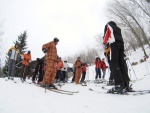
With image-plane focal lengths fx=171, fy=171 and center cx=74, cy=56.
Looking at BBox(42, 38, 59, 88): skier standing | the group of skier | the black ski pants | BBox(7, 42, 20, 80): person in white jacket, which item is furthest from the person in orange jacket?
the black ski pants

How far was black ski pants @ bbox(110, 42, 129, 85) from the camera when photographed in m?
5.22

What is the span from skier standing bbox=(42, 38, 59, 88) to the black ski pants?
109 inches

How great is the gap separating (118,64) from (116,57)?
0.25 metres

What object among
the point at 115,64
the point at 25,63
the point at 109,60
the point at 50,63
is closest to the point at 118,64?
the point at 115,64

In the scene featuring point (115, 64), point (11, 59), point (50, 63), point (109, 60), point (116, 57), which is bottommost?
point (115, 64)

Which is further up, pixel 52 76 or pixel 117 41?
pixel 117 41

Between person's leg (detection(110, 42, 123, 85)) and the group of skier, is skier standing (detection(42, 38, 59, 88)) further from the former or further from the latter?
person's leg (detection(110, 42, 123, 85))

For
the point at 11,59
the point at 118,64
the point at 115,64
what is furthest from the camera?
the point at 11,59

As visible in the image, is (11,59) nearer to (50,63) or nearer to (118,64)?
(50,63)

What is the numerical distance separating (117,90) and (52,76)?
10.1 ft

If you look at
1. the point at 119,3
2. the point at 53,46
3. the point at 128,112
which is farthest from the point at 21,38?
the point at 128,112

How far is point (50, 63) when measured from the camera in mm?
7191

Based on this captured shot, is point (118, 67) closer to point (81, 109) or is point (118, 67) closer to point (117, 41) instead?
point (117, 41)

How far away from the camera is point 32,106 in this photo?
3641 millimetres
